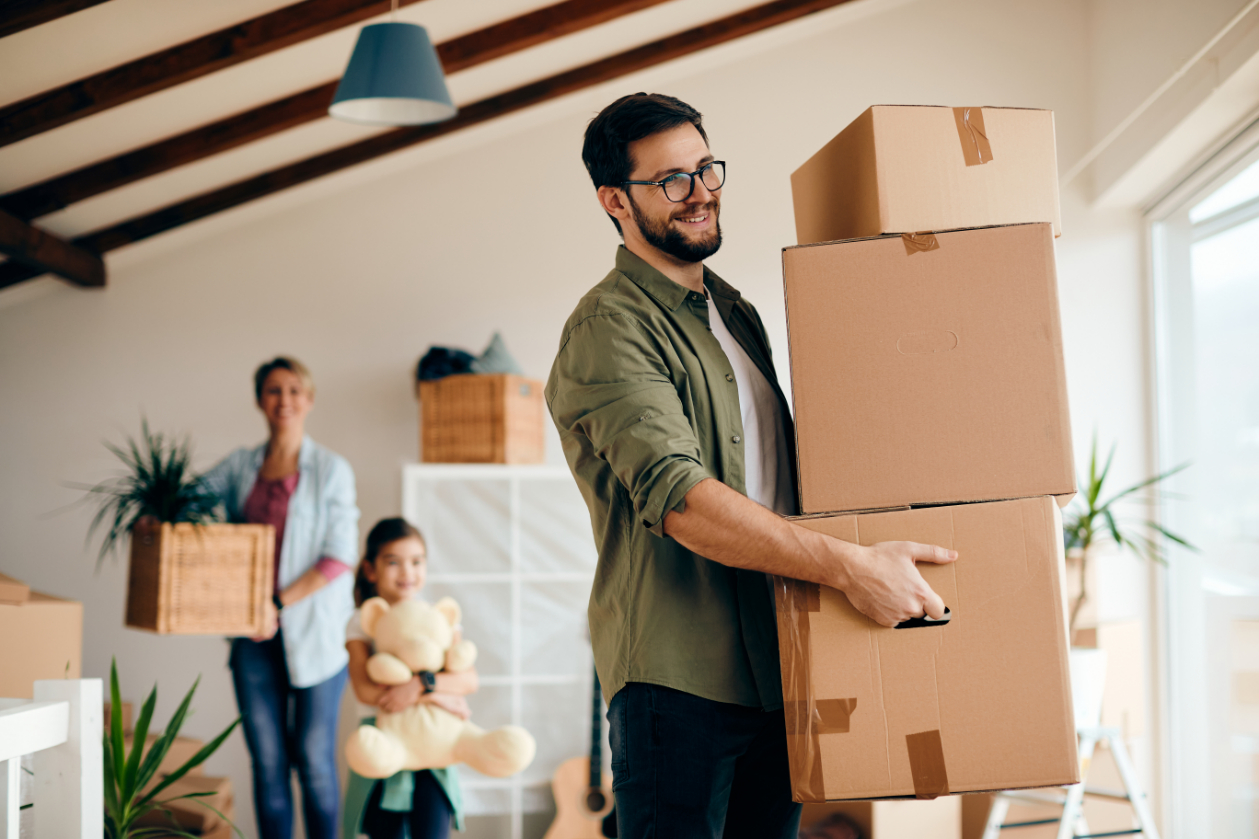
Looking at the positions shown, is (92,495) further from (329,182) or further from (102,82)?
(102,82)

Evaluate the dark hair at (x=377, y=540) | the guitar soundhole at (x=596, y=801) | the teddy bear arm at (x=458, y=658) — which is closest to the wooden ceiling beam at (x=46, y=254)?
the dark hair at (x=377, y=540)

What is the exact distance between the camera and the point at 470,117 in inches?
139

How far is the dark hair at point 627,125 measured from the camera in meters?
1.23

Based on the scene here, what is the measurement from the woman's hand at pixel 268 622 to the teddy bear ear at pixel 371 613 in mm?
307

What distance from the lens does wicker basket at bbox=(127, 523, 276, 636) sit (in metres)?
2.53

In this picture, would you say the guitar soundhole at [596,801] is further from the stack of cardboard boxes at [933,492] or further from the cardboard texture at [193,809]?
the stack of cardboard boxes at [933,492]

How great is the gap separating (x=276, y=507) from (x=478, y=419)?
72 centimetres

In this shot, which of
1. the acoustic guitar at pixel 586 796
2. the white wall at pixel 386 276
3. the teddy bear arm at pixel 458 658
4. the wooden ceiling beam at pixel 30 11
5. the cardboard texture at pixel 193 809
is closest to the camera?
the wooden ceiling beam at pixel 30 11

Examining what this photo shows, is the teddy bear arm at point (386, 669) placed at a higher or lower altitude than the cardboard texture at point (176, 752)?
higher

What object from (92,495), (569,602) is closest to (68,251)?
(92,495)

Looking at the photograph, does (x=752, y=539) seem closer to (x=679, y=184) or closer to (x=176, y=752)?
(x=679, y=184)

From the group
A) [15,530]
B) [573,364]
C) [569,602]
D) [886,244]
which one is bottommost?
[569,602]

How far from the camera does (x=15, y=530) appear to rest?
3.64 meters

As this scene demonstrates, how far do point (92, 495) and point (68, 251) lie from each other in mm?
899
